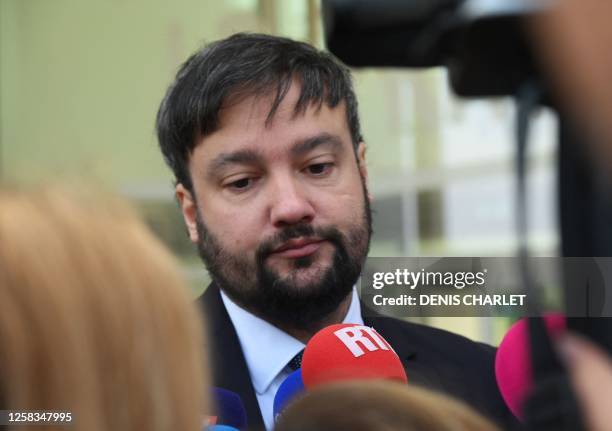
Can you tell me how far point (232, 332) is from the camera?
1.82m

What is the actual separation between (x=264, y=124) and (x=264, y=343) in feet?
1.31

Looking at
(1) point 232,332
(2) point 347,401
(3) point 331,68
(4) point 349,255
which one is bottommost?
(1) point 232,332

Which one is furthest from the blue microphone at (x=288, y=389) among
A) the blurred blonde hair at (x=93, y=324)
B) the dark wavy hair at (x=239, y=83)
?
the blurred blonde hair at (x=93, y=324)

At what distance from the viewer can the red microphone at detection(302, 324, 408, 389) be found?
60.1 inches

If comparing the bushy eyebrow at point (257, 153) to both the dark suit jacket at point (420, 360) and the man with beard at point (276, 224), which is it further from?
the dark suit jacket at point (420, 360)

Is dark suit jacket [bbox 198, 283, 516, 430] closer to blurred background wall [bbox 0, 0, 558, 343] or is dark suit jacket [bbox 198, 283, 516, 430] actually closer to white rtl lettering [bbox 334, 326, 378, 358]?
white rtl lettering [bbox 334, 326, 378, 358]

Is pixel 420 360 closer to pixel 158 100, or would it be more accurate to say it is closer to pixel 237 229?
pixel 237 229

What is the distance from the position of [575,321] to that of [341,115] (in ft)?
3.55

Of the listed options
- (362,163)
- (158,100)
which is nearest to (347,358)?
(362,163)

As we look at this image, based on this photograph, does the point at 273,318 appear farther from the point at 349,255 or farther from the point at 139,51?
the point at 139,51

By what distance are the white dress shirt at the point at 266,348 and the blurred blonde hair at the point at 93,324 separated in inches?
26.7

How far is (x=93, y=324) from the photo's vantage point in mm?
996

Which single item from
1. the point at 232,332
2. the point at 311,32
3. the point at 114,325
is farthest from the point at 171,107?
the point at 114,325

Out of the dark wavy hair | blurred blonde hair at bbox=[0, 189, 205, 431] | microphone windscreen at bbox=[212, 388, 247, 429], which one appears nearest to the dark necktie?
microphone windscreen at bbox=[212, 388, 247, 429]
